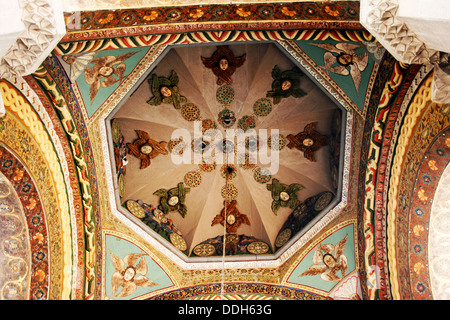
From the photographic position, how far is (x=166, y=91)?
314 inches

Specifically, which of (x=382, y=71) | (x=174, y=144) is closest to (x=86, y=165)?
(x=174, y=144)

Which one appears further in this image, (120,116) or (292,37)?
(120,116)

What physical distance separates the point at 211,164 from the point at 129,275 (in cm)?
252

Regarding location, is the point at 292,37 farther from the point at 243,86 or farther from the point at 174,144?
the point at 174,144

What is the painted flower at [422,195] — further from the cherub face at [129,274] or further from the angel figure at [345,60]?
the cherub face at [129,274]

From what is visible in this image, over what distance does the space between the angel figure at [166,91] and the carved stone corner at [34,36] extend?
10.5ft

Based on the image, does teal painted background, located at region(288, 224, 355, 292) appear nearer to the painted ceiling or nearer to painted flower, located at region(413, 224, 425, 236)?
the painted ceiling

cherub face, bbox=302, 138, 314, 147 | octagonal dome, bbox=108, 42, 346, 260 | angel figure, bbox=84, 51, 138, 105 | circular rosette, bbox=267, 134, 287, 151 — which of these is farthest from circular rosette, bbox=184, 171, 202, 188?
angel figure, bbox=84, 51, 138, 105

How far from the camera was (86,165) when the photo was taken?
6.83m

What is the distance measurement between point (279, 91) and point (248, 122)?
0.90 meters

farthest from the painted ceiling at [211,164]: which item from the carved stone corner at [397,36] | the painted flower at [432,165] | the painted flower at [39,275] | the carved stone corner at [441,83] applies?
the carved stone corner at [441,83]

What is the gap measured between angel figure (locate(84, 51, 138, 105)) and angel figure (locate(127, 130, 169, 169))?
6.01ft

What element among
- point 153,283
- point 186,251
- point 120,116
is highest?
point 120,116

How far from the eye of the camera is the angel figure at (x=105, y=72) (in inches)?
242
